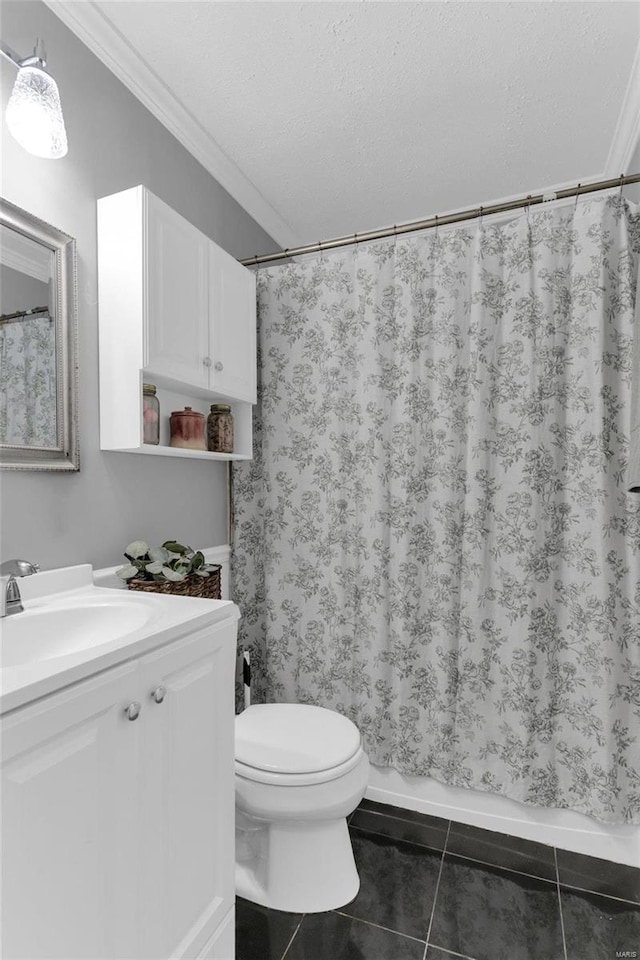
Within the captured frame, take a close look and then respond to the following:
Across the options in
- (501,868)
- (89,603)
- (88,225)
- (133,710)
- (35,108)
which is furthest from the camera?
(501,868)

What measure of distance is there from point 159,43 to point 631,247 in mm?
1558

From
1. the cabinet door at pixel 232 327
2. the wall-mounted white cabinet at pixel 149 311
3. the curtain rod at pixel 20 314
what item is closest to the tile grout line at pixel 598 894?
the wall-mounted white cabinet at pixel 149 311

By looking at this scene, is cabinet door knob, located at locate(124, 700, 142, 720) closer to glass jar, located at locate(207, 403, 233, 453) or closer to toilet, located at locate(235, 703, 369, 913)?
toilet, located at locate(235, 703, 369, 913)

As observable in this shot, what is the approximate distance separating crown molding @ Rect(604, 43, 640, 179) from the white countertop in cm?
201

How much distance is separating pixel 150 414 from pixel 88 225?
1.83 feet

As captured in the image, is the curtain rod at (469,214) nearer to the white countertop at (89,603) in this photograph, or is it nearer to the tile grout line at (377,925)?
the white countertop at (89,603)

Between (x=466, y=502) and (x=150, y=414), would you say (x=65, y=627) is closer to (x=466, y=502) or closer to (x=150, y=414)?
(x=150, y=414)

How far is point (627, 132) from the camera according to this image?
1.83m

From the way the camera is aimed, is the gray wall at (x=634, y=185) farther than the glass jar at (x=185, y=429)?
Yes

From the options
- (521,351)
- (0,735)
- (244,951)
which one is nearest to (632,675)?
(521,351)

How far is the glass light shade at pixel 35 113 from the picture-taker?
1115 millimetres

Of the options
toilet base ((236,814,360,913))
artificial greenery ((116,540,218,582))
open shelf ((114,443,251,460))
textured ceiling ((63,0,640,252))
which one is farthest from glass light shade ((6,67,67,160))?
toilet base ((236,814,360,913))

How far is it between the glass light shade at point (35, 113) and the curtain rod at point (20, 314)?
1.14 feet

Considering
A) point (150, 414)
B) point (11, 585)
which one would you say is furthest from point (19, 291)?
point (11, 585)
